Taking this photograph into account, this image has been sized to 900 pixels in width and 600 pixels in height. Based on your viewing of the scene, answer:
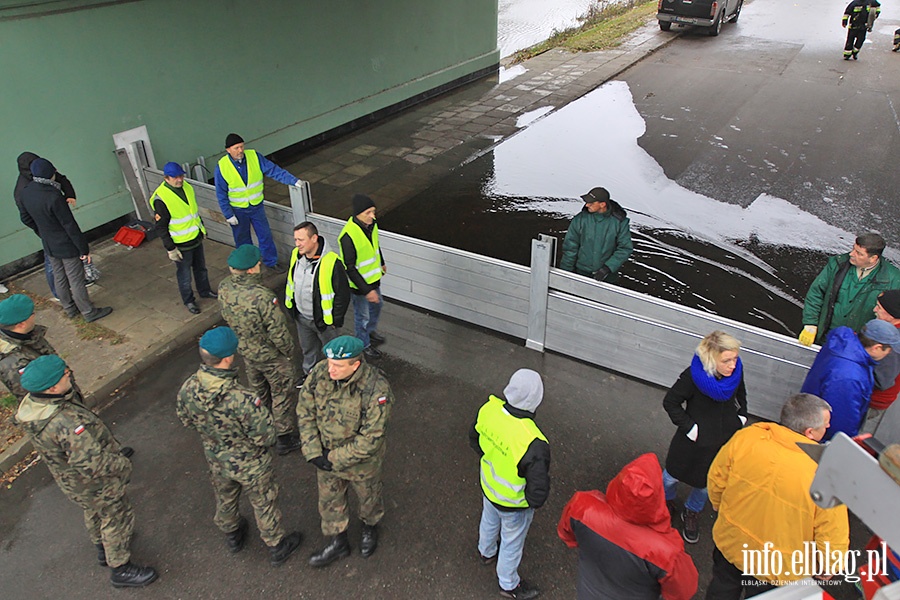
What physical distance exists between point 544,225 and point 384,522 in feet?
17.7

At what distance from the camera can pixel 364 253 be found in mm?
5453

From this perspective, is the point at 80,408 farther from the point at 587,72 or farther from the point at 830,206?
the point at 587,72

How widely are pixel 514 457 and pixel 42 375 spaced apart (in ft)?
9.03

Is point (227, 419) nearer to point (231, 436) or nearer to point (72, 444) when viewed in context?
point (231, 436)

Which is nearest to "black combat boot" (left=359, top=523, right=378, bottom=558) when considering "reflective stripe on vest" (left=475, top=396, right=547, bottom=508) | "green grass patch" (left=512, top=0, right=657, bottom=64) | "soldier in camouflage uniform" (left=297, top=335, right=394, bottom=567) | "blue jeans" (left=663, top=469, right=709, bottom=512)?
"soldier in camouflage uniform" (left=297, top=335, right=394, bottom=567)

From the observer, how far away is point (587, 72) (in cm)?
1605

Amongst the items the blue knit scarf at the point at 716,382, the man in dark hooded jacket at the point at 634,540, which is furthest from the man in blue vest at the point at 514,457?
the blue knit scarf at the point at 716,382

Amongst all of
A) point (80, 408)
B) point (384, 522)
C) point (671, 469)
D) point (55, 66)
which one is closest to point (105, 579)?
point (80, 408)

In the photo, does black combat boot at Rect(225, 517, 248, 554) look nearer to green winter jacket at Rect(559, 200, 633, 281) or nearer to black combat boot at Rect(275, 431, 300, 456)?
black combat boot at Rect(275, 431, 300, 456)

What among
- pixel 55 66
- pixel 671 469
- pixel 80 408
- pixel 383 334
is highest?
pixel 55 66

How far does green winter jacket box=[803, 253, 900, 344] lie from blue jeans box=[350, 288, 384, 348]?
12.6ft

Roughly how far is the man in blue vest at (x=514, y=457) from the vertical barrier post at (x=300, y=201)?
4.31 m

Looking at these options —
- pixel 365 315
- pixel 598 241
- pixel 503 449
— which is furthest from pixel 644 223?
pixel 503 449

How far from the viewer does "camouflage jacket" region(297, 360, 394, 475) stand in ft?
11.8
